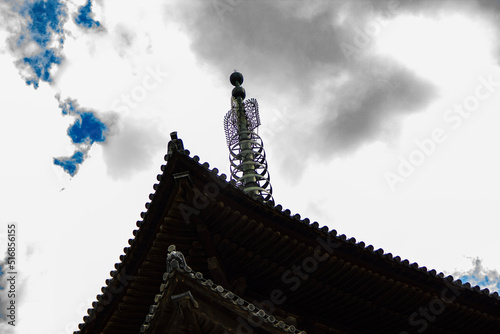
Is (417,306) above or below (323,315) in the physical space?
above

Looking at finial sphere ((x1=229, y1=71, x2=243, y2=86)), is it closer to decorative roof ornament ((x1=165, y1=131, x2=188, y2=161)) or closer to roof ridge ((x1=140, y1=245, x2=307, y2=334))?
decorative roof ornament ((x1=165, y1=131, x2=188, y2=161))

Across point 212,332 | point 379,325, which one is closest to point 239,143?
point 379,325

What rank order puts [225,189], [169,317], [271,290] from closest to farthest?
[169,317] < [225,189] < [271,290]

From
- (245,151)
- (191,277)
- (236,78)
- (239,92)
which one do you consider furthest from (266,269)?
(236,78)

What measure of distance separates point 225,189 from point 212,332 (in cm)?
271

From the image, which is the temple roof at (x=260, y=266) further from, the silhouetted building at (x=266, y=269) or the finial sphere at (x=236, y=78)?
the finial sphere at (x=236, y=78)

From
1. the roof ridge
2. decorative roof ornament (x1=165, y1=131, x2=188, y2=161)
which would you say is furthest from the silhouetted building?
the roof ridge

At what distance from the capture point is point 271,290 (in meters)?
10.8

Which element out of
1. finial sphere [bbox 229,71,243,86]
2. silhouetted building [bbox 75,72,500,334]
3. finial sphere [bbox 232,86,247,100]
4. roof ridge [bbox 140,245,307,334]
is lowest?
roof ridge [bbox 140,245,307,334]

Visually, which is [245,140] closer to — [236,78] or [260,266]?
[236,78]

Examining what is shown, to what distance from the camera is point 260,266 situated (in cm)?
1045

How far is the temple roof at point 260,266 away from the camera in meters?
9.80

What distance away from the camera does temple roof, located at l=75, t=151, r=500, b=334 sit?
980 centimetres

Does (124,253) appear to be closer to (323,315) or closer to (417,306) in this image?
(323,315)
